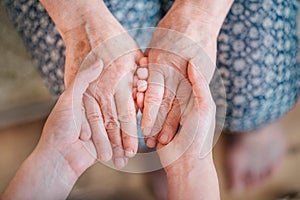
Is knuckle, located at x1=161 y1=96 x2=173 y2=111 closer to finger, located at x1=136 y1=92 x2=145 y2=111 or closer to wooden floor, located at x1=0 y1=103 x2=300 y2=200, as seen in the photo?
finger, located at x1=136 y1=92 x2=145 y2=111

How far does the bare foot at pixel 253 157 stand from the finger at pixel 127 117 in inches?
13.8

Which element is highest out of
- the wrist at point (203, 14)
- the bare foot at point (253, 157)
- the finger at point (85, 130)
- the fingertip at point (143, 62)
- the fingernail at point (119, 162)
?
the wrist at point (203, 14)

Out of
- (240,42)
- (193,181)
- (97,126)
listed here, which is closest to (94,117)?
(97,126)

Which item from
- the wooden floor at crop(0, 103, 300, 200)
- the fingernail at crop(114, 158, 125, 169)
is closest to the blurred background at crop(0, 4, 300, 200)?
the wooden floor at crop(0, 103, 300, 200)

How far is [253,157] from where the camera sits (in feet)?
2.79

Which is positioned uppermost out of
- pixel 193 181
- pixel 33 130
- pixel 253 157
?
pixel 193 181

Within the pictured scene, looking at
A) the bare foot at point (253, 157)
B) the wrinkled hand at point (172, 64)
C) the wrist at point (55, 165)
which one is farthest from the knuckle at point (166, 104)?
the bare foot at point (253, 157)

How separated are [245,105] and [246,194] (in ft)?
0.79

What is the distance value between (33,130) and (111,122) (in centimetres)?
30

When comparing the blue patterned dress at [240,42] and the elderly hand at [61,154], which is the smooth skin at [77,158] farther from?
the blue patterned dress at [240,42]

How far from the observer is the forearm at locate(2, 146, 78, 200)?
49cm

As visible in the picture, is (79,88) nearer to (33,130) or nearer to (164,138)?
(164,138)

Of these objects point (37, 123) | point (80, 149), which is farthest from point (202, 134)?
point (37, 123)

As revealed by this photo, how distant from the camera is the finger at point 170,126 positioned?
49 centimetres
